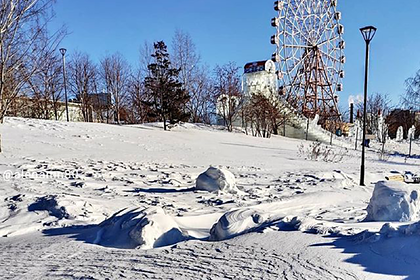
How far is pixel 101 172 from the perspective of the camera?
8156 mm

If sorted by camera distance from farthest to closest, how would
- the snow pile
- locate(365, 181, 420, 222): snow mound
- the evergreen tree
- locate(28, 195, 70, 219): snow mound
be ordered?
the evergreen tree < locate(28, 195, 70, 219): snow mound < locate(365, 181, 420, 222): snow mound < the snow pile

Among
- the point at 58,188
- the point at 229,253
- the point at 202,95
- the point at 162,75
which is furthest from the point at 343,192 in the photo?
the point at 202,95

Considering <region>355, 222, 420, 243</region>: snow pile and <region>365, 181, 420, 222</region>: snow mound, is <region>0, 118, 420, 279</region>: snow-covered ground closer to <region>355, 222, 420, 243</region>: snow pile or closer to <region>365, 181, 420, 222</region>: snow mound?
<region>355, 222, 420, 243</region>: snow pile

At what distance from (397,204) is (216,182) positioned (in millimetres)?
3341

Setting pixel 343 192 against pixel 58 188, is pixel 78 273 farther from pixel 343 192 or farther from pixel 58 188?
pixel 343 192

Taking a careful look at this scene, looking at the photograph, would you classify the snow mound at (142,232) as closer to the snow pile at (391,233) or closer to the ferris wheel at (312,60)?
the snow pile at (391,233)

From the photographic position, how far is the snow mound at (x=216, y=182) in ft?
Answer: 21.8

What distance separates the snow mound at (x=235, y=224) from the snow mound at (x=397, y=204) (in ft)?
5.35

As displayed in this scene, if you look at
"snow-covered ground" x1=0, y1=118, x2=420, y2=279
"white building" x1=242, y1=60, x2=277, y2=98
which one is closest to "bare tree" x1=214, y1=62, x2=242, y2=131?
"white building" x1=242, y1=60, x2=277, y2=98

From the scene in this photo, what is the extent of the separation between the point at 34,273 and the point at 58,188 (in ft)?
12.5

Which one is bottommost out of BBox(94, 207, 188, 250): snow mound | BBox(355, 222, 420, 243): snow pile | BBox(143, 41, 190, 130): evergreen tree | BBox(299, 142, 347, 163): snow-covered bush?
BBox(299, 142, 347, 163): snow-covered bush

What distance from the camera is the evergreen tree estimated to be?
65.8ft

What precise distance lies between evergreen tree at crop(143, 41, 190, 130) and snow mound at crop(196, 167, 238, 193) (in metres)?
13.9

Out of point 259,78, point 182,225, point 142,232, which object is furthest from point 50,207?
point 259,78
